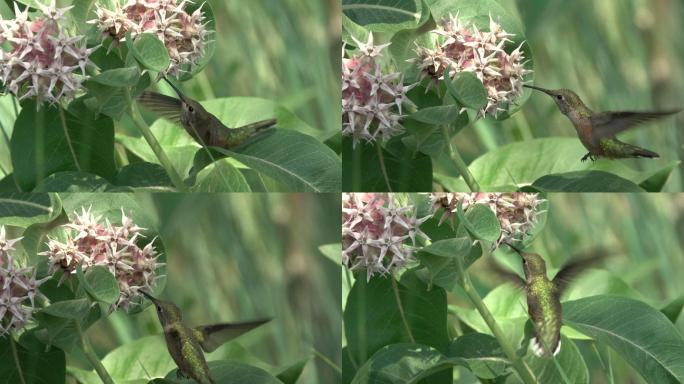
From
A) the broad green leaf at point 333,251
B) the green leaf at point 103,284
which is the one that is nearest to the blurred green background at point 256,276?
the broad green leaf at point 333,251

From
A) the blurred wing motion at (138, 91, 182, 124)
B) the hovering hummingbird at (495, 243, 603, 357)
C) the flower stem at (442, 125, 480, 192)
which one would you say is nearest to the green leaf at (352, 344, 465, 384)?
the hovering hummingbird at (495, 243, 603, 357)

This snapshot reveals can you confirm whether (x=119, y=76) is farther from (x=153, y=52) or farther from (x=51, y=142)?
(x=51, y=142)

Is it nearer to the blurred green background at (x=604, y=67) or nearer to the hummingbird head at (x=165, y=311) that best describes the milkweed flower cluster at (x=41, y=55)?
the hummingbird head at (x=165, y=311)

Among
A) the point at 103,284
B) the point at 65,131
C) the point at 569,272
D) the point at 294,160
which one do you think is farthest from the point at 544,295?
the point at 65,131

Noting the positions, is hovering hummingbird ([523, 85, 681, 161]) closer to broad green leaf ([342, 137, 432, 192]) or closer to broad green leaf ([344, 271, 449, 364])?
broad green leaf ([342, 137, 432, 192])

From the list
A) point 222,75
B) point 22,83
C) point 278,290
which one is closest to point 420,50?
point 222,75
